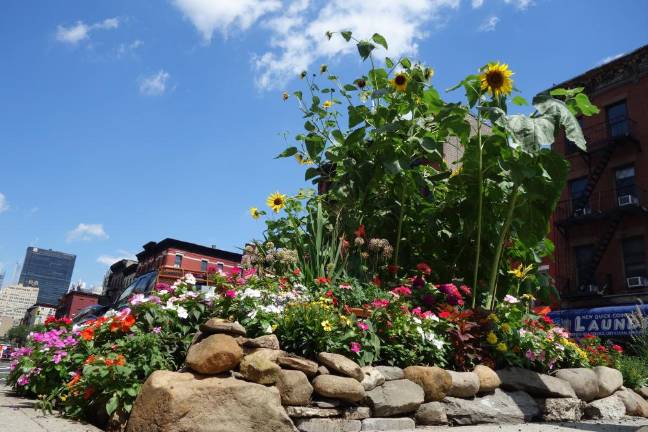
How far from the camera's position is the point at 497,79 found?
541 cm

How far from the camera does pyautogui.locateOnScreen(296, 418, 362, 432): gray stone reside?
3572mm

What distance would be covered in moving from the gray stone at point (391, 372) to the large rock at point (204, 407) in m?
1.15

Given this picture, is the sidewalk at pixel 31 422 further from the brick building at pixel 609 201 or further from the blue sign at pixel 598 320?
the brick building at pixel 609 201

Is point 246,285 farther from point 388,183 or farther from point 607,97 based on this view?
point 607,97

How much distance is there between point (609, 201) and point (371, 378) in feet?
67.7

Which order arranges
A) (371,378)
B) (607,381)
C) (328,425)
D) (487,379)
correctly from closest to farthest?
(328,425) → (371,378) → (487,379) → (607,381)

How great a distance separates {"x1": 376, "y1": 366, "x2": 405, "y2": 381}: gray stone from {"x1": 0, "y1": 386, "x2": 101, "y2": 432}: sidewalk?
224 centimetres

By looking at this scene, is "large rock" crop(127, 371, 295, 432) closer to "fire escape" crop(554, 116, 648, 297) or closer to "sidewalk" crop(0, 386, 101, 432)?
"sidewalk" crop(0, 386, 101, 432)

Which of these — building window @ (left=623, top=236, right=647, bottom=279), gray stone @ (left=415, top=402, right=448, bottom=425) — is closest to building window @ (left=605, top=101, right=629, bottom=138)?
building window @ (left=623, top=236, right=647, bottom=279)

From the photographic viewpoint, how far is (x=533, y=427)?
173 inches

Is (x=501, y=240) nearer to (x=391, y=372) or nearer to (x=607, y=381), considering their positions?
(x=607, y=381)

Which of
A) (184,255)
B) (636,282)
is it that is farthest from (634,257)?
(184,255)

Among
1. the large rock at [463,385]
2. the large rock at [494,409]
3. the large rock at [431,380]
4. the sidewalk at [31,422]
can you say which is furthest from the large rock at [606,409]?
the sidewalk at [31,422]

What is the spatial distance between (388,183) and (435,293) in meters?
1.64
